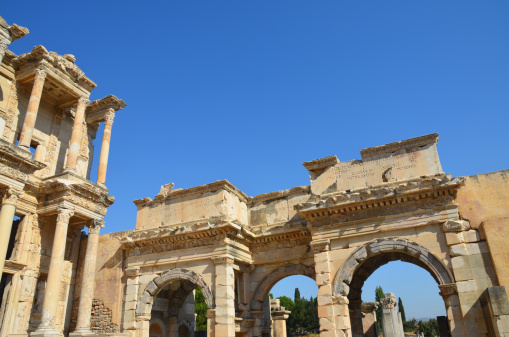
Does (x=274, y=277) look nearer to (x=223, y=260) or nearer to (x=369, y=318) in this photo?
(x=223, y=260)

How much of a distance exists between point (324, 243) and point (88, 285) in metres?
7.75

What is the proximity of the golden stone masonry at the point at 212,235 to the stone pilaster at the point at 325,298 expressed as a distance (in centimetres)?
3

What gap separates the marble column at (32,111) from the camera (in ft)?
42.2

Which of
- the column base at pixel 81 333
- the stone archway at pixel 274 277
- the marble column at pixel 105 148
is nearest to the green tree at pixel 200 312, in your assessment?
the stone archway at pixel 274 277

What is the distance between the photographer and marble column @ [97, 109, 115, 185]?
15.1 metres

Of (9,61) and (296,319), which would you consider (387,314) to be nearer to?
(9,61)

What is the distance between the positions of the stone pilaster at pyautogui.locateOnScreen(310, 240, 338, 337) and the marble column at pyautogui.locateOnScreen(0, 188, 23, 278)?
8.64 meters

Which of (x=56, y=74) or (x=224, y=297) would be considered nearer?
(x=224, y=297)

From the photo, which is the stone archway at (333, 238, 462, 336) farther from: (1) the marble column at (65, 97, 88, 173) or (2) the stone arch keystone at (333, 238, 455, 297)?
(1) the marble column at (65, 97, 88, 173)

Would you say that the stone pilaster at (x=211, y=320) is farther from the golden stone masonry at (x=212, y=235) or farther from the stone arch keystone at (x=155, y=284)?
the stone arch keystone at (x=155, y=284)

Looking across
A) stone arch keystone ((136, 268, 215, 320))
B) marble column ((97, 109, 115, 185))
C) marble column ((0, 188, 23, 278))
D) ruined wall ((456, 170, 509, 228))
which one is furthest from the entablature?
ruined wall ((456, 170, 509, 228))

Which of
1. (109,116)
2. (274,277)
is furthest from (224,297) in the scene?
(109,116)

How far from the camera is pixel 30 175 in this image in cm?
1344

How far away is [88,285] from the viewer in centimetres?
1336
